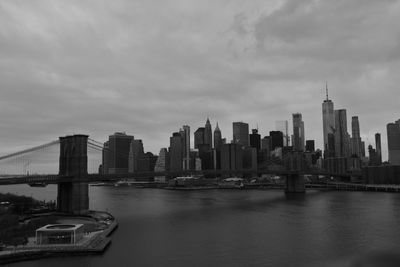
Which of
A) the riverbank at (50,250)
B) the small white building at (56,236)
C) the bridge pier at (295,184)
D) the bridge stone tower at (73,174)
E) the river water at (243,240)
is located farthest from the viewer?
→ the bridge pier at (295,184)

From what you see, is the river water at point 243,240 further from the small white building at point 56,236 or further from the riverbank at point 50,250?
the small white building at point 56,236

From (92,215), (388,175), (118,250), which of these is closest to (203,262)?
(118,250)

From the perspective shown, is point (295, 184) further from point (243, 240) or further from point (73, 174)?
point (243, 240)

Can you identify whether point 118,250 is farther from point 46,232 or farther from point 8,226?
point 8,226

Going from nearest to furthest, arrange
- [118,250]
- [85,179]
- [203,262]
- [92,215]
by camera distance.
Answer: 1. [203,262]
2. [118,250]
3. [92,215]
4. [85,179]

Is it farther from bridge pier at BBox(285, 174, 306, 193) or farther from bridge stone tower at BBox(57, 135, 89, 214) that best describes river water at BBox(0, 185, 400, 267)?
bridge pier at BBox(285, 174, 306, 193)

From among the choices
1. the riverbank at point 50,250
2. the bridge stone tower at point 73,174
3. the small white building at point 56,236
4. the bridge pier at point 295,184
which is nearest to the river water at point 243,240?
the riverbank at point 50,250

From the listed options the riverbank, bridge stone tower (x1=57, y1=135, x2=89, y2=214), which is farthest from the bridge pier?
the riverbank

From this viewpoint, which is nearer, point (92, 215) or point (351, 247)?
point (351, 247)

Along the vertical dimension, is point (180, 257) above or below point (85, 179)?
below
